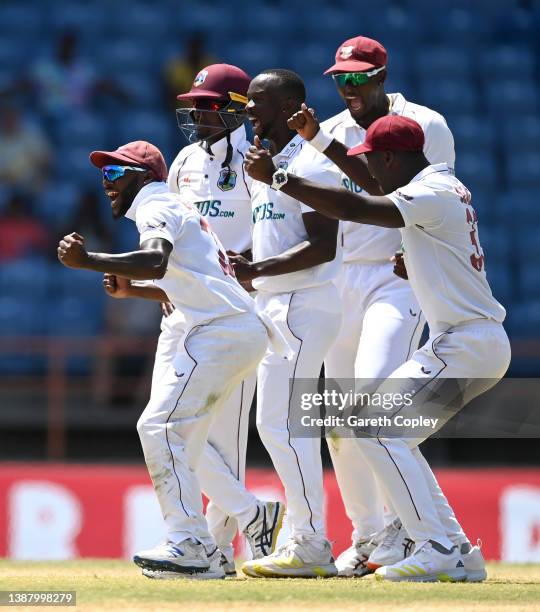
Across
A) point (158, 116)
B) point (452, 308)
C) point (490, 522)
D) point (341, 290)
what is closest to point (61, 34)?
point (158, 116)

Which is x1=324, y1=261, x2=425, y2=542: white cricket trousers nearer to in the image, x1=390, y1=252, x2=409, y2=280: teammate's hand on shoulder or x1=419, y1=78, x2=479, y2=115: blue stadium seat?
x1=390, y1=252, x2=409, y2=280: teammate's hand on shoulder

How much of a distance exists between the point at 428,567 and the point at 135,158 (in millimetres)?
2087

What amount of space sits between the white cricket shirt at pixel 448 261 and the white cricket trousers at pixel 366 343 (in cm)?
45

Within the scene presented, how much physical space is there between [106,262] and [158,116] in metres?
8.49

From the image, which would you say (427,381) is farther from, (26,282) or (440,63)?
(440,63)

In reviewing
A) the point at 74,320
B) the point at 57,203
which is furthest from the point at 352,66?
the point at 57,203

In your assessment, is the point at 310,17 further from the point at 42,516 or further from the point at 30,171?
the point at 42,516

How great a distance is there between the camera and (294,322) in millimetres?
5828

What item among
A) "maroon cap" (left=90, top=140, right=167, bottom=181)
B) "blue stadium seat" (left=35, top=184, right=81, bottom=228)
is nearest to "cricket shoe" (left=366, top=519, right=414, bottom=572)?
"maroon cap" (left=90, top=140, right=167, bottom=181)

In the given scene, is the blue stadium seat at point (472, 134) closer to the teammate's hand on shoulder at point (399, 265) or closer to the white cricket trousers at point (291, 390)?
the teammate's hand on shoulder at point (399, 265)

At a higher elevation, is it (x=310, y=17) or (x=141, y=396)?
(x=310, y=17)

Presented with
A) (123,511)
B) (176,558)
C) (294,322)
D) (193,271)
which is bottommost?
(123,511)


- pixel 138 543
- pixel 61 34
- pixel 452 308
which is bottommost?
pixel 138 543

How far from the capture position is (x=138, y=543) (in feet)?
28.7
